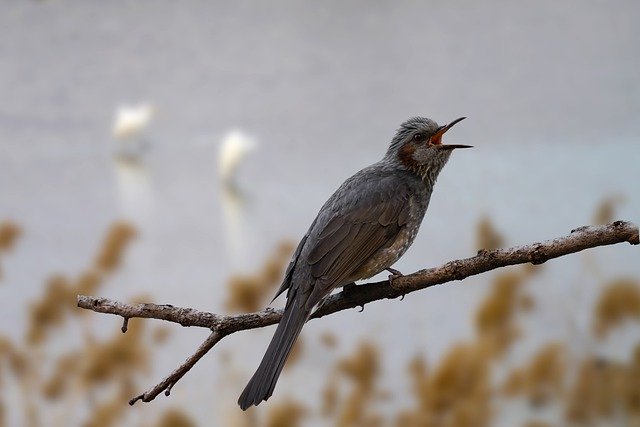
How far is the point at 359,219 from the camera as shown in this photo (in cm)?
148

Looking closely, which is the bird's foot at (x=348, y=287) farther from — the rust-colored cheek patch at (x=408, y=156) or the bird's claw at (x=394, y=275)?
the rust-colored cheek patch at (x=408, y=156)

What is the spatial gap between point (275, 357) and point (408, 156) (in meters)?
0.59

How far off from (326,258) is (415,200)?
9.7 inches

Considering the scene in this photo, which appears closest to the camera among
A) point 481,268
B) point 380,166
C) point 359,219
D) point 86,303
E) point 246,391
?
point 246,391

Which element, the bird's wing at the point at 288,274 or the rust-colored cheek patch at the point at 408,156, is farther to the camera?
the rust-colored cheek patch at the point at 408,156

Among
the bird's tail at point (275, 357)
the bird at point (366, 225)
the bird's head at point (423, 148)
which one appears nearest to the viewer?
the bird's tail at point (275, 357)

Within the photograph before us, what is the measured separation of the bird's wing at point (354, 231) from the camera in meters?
1.39

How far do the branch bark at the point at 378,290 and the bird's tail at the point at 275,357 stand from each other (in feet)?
0.14

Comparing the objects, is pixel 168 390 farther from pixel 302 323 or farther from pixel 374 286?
pixel 374 286

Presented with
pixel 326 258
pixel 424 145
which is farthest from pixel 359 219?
pixel 424 145

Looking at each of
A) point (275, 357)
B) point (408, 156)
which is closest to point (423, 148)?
point (408, 156)

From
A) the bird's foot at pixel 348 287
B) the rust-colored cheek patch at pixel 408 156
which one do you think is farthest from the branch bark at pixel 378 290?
the rust-colored cheek patch at pixel 408 156

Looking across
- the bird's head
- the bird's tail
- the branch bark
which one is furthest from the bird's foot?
the bird's head

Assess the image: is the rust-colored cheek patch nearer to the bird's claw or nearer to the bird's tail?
the bird's claw
